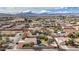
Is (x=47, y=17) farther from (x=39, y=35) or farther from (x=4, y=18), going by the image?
(x=4, y=18)
